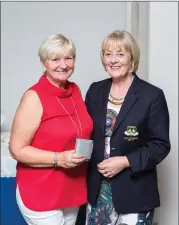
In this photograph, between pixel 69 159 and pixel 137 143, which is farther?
pixel 137 143

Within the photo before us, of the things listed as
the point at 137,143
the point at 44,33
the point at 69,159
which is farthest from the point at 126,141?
the point at 44,33

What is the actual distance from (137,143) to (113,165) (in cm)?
14

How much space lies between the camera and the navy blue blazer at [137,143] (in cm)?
164

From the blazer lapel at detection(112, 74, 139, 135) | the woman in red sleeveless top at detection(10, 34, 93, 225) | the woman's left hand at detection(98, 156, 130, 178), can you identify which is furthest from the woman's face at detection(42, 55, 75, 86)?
the woman's left hand at detection(98, 156, 130, 178)

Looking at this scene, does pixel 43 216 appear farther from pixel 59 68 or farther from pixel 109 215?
pixel 59 68

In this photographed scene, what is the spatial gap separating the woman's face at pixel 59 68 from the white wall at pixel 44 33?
125 centimetres

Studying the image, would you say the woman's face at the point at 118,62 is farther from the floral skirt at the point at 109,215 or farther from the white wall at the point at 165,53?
the white wall at the point at 165,53

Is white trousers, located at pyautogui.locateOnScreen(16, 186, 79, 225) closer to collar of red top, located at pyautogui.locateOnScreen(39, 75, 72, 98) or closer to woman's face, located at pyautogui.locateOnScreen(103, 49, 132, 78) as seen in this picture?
collar of red top, located at pyautogui.locateOnScreen(39, 75, 72, 98)

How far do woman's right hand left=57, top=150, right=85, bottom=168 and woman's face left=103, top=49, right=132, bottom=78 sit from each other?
15.0 inches

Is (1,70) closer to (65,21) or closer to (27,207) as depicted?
(65,21)

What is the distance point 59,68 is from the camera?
5.31ft

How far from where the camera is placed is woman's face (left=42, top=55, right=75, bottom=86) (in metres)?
1.61

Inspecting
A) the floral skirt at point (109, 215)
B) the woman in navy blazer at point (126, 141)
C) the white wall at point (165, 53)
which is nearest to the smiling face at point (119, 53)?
the woman in navy blazer at point (126, 141)

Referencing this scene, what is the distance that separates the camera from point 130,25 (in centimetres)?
251
